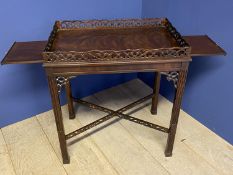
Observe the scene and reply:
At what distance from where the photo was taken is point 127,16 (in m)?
1.66

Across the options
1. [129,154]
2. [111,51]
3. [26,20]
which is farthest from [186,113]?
[26,20]

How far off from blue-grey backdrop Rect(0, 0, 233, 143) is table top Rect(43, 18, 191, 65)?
205 mm

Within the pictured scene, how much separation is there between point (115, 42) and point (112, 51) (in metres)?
0.17

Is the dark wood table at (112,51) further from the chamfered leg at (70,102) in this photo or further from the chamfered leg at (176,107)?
the chamfered leg at (70,102)

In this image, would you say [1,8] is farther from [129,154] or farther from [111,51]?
[129,154]

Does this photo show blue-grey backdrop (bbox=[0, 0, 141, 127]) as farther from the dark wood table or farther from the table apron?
the table apron

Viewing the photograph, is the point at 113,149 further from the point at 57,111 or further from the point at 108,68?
the point at 108,68

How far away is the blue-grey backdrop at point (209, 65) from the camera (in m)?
1.22

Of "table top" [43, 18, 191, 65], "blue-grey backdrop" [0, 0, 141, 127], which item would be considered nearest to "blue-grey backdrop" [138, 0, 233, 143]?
"table top" [43, 18, 191, 65]

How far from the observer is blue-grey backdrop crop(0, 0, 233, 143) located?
4.09 feet

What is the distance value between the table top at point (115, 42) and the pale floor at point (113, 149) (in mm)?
609

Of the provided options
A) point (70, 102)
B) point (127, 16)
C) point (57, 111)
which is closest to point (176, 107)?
point (57, 111)

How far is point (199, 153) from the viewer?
1352 mm

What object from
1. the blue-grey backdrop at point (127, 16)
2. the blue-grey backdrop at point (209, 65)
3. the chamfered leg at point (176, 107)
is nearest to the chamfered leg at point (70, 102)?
the blue-grey backdrop at point (127, 16)
